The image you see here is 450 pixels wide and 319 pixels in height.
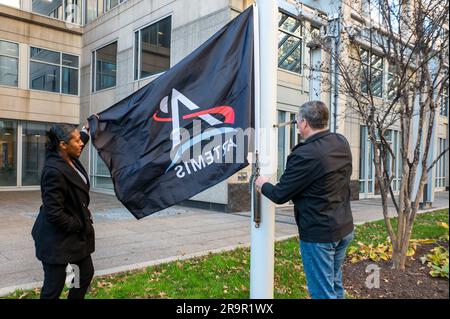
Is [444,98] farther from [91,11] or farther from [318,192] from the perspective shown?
[91,11]

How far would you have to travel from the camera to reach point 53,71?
1842cm

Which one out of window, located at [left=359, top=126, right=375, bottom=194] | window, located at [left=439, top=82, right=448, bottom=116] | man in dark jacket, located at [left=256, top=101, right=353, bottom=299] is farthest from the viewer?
window, located at [left=359, top=126, right=375, bottom=194]

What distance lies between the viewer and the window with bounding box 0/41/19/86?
54.7ft

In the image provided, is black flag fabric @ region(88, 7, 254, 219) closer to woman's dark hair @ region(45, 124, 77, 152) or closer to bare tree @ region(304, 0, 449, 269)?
woman's dark hair @ region(45, 124, 77, 152)

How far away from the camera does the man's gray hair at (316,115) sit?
317cm

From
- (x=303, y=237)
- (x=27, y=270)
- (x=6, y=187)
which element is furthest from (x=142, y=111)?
(x=6, y=187)

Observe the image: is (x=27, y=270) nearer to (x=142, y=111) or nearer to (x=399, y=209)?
(x=142, y=111)

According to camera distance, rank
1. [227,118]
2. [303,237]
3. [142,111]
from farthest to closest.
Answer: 1. [142,111]
2. [227,118]
3. [303,237]

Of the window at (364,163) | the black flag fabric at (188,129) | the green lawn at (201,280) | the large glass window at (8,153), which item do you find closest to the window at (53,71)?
the large glass window at (8,153)

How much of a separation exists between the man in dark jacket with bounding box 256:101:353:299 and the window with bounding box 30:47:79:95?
699 inches

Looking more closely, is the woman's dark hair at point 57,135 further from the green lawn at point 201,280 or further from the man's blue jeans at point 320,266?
the man's blue jeans at point 320,266

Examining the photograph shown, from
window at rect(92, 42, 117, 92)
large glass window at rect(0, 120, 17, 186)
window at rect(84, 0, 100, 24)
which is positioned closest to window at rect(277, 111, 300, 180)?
window at rect(92, 42, 117, 92)

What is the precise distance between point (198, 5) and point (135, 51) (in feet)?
14.6

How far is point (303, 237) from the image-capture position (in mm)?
3156
